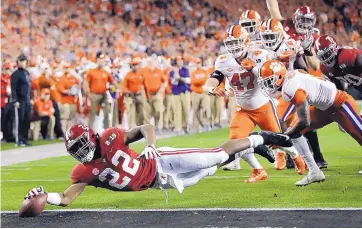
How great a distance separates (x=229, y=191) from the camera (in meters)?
8.80

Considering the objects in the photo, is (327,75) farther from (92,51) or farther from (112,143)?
(92,51)

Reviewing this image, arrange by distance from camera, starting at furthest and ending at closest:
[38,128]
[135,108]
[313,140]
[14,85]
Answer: [135,108], [38,128], [14,85], [313,140]

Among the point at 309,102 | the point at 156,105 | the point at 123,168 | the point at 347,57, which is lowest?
the point at 156,105

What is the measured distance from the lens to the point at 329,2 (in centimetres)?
3003

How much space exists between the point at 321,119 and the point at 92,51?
1738 cm

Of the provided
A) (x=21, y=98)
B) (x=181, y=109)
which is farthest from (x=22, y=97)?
(x=181, y=109)

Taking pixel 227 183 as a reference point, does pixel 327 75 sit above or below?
above

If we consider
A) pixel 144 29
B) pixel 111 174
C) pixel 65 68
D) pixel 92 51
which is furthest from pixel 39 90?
A: pixel 144 29

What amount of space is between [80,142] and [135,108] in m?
11.4

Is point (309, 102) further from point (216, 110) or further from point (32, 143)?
point (216, 110)

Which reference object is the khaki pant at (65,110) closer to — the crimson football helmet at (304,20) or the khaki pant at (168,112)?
the khaki pant at (168,112)

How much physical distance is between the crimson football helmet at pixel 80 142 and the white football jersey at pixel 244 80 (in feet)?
8.95

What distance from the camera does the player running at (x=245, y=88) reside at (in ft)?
30.4

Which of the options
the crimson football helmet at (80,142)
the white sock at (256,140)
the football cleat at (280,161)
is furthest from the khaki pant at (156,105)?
the crimson football helmet at (80,142)
